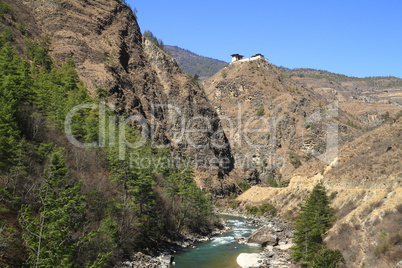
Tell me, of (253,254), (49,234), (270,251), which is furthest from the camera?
(270,251)

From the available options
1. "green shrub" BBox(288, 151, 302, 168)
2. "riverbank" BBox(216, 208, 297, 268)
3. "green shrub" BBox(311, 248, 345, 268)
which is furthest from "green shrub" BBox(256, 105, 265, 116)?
"green shrub" BBox(311, 248, 345, 268)

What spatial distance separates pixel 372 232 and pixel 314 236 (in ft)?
21.0

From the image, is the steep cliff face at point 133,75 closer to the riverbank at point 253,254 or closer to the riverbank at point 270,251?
the riverbank at point 253,254

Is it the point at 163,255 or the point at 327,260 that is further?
the point at 163,255

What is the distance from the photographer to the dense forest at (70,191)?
17.1 meters

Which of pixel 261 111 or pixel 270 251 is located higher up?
pixel 261 111

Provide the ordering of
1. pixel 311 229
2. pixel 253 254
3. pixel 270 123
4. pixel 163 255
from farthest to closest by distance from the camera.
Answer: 1. pixel 270 123
2. pixel 253 254
3. pixel 163 255
4. pixel 311 229

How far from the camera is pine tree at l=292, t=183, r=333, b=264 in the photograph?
35.3 m

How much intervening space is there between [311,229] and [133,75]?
7859 centimetres

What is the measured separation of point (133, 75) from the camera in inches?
3974

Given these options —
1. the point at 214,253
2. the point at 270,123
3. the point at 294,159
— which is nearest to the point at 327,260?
the point at 214,253

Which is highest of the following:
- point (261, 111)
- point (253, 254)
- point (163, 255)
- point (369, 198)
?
point (261, 111)

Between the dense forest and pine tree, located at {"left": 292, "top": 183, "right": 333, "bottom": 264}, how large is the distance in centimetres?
1854

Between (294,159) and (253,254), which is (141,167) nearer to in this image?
(253,254)
